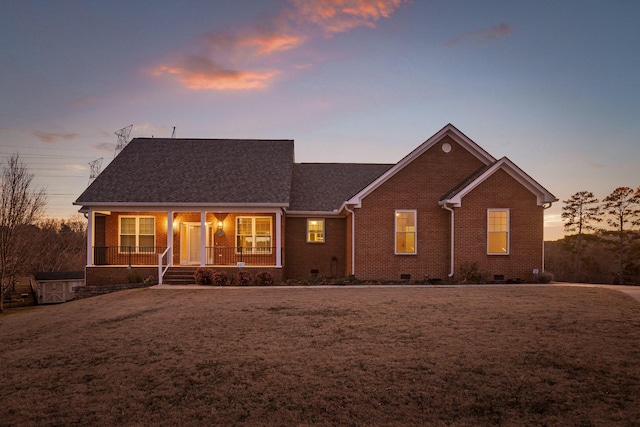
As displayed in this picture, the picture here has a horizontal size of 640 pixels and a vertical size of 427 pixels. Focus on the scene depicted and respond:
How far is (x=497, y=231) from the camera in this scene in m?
18.5

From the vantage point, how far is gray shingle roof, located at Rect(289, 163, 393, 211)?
74.5 ft

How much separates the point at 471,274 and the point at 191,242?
14823 mm

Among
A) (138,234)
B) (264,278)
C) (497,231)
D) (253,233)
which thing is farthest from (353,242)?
(138,234)

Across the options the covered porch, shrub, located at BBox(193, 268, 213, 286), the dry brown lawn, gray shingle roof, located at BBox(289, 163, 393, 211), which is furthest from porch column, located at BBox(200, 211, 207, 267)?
the dry brown lawn

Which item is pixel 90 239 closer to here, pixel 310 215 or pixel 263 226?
pixel 263 226

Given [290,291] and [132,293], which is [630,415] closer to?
[290,291]

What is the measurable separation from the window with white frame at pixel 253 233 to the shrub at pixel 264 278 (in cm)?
358

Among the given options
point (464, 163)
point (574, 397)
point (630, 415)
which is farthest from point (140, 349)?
point (464, 163)

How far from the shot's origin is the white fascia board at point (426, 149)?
1902cm

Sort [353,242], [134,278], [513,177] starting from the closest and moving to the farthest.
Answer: [513,177] → [134,278] → [353,242]

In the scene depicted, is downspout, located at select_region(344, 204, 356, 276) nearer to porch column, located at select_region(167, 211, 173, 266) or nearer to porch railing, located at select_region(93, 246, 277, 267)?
porch railing, located at select_region(93, 246, 277, 267)

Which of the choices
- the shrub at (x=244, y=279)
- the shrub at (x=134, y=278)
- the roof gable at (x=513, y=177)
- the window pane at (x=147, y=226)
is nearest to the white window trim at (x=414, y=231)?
the roof gable at (x=513, y=177)

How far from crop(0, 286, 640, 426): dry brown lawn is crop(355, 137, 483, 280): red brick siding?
7.59 metres

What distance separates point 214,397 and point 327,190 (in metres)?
18.9
